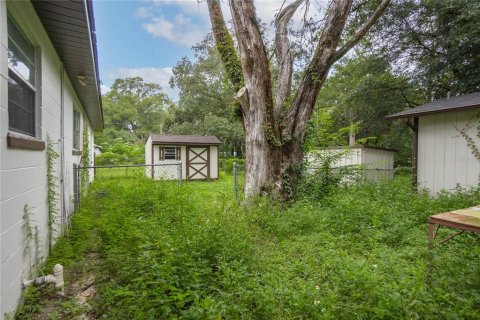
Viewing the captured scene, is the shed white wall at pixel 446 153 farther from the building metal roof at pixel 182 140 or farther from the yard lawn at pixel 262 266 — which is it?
the building metal roof at pixel 182 140

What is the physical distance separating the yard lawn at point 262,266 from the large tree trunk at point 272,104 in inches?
36.9

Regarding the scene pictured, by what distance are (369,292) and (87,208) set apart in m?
5.68

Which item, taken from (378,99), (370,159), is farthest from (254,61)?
(378,99)

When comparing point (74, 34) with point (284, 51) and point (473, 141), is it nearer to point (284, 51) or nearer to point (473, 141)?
Answer: point (284, 51)

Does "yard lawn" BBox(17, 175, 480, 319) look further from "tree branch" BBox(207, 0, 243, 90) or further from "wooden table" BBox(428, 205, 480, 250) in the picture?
"tree branch" BBox(207, 0, 243, 90)

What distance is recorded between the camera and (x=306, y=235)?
4020 millimetres

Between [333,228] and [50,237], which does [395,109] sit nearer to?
[333,228]

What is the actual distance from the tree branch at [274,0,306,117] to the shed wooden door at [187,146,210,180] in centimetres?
857

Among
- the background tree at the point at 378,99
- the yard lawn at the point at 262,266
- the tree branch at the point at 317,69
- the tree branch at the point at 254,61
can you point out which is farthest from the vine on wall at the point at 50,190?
the background tree at the point at 378,99

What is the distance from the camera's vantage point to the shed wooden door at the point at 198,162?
14297 mm

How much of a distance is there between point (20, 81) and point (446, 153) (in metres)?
8.27

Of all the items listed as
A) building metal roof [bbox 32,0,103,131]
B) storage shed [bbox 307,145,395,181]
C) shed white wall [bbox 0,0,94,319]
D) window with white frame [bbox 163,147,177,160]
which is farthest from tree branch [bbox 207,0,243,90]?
window with white frame [bbox 163,147,177,160]

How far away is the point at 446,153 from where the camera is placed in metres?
6.54

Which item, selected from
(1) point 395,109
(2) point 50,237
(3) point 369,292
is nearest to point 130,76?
(1) point 395,109
